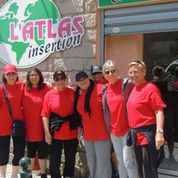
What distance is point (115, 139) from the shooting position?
5266 millimetres

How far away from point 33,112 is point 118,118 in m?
1.36

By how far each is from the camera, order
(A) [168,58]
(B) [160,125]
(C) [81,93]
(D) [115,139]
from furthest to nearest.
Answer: (A) [168,58]
(C) [81,93]
(D) [115,139]
(B) [160,125]

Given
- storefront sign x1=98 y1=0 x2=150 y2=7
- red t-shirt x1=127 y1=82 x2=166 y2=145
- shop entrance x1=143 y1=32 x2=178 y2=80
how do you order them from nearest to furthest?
red t-shirt x1=127 y1=82 x2=166 y2=145 → shop entrance x1=143 y1=32 x2=178 y2=80 → storefront sign x1=98 y1=0 x2=150 y2=7

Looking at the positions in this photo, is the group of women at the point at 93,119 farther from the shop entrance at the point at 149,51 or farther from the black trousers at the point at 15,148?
the shop entrance at the point at 149,51

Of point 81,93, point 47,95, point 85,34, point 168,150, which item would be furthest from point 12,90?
point 168,150

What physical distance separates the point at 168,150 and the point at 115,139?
1.28m

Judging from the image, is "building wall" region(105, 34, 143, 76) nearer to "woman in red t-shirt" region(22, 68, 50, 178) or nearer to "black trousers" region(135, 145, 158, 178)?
"woman in red t-shirt" region(22, 68, 50, 178)

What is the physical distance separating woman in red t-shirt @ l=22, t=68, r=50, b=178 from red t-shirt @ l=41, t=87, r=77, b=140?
0.18 meters

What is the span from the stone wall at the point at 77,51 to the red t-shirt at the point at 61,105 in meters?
1.00

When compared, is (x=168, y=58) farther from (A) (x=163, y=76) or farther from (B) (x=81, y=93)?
(B) (x=81, y=93)

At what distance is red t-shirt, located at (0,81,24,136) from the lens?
5918 millimetres

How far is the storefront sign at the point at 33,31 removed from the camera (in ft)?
22.4

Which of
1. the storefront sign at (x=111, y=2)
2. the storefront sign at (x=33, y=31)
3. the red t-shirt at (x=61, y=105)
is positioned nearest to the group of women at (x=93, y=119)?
the red t-shirt at (x=61, y=105)

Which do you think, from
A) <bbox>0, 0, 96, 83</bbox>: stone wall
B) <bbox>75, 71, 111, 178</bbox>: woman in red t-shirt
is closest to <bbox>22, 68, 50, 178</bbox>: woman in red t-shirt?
<bbox>75, 71, 111, 178</bbox>: woman in red t-shirt
